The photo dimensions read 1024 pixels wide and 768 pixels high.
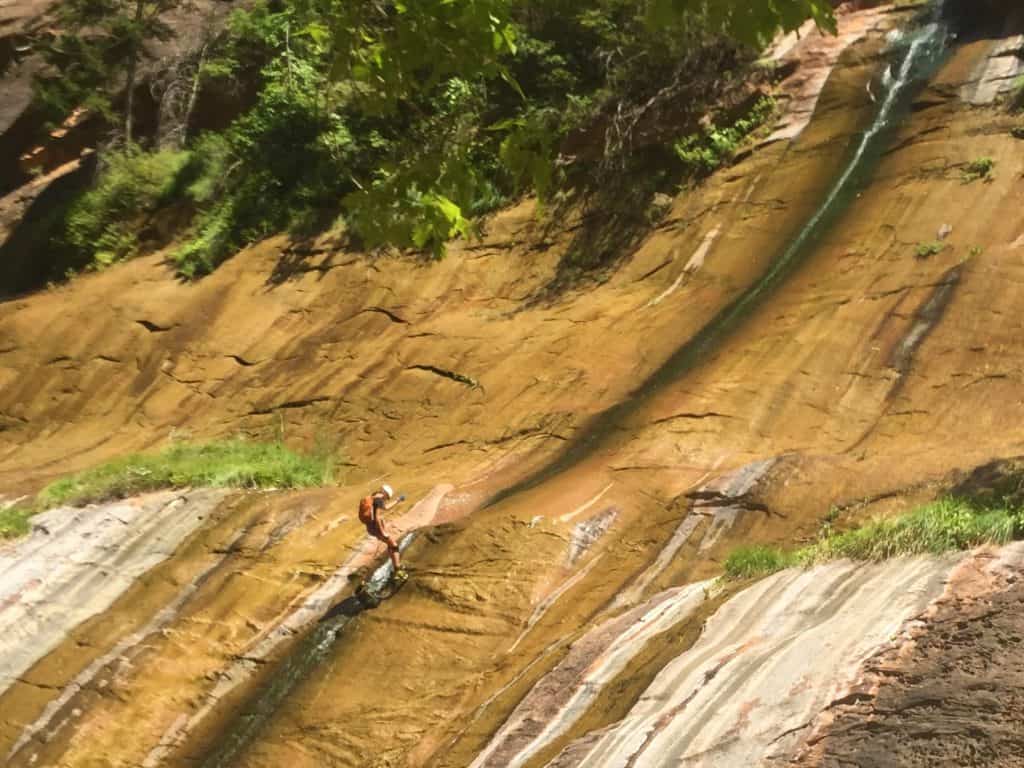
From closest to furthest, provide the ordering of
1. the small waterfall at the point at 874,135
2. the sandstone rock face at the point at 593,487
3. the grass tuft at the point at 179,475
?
the sandstone rock face at the point at 593,487 < the grass tuft at the point at 179,475 < the small waterfall at the point at 874,135

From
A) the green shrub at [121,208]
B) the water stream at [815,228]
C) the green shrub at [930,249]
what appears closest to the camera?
the water stream at [815,228]

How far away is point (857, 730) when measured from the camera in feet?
11.3

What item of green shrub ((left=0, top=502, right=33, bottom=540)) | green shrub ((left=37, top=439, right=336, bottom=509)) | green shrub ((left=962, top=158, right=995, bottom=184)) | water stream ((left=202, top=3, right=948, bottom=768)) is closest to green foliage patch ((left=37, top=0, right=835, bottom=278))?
water stream ((left=202, top=3, right=948, bottom=768))

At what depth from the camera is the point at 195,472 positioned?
35.3ft

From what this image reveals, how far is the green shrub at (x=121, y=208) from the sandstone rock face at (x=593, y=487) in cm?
445

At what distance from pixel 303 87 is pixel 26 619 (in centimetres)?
1291

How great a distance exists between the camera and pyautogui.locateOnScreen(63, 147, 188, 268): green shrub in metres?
19.9

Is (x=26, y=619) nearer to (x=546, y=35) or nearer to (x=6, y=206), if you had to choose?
(x=546, y=35)

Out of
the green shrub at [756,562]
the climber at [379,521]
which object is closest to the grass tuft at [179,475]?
the climber at [379,521]

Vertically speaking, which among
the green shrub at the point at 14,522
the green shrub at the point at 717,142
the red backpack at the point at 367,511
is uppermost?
the green shrub at the point at 717,142

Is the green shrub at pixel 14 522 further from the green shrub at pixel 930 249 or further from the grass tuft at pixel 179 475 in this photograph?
the green shrub at pixel 930 249

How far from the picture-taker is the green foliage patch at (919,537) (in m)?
4.77

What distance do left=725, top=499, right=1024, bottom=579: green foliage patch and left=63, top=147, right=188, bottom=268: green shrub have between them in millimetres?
16686

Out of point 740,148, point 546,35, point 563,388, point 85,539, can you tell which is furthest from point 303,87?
point 85,539
